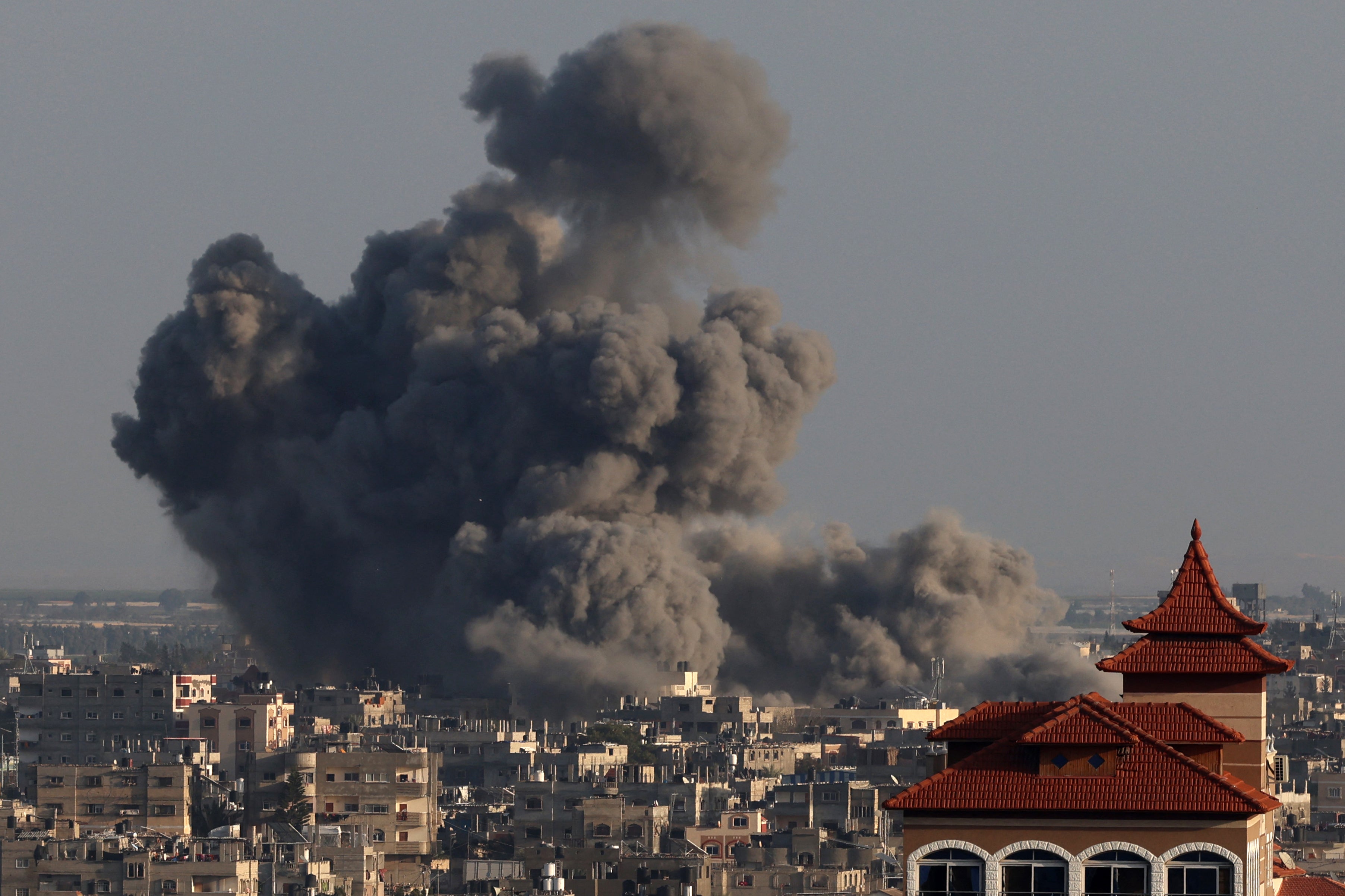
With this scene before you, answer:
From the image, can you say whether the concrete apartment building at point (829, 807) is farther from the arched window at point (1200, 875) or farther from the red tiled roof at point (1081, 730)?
the arched window at point (1200, 875)

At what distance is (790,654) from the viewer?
137m

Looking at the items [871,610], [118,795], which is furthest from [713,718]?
[118,795]

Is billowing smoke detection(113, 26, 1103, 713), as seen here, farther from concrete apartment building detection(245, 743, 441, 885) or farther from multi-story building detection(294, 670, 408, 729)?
concrete apartment building detection(245, 743, 441, 885)

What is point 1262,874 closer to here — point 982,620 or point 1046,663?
point 1046,663

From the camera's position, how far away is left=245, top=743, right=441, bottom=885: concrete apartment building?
88.4 meters

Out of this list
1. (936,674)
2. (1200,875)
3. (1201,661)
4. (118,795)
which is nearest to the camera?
(1200,875)

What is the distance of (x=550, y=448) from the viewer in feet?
415

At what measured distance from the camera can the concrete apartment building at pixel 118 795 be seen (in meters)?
88.2

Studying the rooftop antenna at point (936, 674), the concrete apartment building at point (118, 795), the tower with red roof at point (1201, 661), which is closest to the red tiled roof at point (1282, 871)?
the tower with red roof at point (1201, 661)

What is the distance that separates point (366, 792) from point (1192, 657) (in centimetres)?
6584

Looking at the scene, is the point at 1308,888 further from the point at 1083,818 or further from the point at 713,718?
the point at 713,718

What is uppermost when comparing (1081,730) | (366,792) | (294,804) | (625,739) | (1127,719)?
(625,739)

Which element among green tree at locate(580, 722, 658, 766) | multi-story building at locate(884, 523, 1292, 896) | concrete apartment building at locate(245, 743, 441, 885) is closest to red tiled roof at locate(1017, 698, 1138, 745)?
multi-story building at locate(884, 523, 1292, 896)

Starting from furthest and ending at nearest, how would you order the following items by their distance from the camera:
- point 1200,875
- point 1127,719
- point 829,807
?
point 829,807, point 1127,719, point 1200,875
